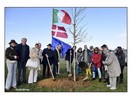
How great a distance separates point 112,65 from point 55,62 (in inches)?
78.2

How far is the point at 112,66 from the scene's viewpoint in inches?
441

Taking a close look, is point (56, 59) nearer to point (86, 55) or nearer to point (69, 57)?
point (69, 57)

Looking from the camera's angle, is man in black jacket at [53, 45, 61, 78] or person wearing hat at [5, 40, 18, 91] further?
man in black jacket at [53, 45, 61, 78]

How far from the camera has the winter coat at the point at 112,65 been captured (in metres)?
11.1

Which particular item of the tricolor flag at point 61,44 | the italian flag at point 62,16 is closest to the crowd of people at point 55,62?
the tricolor flag at point 61,44

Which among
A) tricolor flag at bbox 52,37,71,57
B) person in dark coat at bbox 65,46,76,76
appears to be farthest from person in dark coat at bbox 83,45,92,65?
tricolor flag at bbox 52,37,71,57

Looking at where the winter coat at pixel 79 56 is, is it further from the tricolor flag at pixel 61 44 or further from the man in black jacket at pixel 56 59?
the man in black jacket at pixel 56 59

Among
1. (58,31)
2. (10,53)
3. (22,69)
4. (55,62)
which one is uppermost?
(58,31)

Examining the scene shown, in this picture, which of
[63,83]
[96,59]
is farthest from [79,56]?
[63,83]

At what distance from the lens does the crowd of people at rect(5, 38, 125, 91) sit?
11.1m

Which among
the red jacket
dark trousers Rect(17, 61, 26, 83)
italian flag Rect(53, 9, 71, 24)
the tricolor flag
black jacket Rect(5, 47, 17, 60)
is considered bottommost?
dark trousers Rect(17, 61, 26, 83)

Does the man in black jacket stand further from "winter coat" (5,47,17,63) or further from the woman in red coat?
"winter coat" (5,47,17,63)
